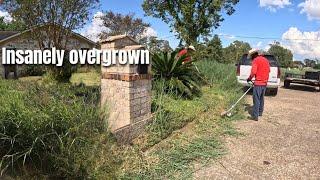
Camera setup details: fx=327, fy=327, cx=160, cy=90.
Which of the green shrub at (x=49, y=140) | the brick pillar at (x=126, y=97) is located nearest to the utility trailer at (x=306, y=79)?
the brick pillar at (x=126, y=97)

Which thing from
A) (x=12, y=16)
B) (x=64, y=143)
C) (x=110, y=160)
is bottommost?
(x=110, y=160)

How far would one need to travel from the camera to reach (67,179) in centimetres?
365

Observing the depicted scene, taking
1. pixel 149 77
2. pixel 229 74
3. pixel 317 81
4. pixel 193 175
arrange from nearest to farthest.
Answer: pixel 193 175
pixel 149 77
pixel 229 74
pixel 317 81

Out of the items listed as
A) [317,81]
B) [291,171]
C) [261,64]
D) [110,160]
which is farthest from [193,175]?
[317,81]

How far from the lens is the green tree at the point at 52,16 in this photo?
16266 mm

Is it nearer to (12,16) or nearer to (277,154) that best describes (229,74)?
(277,154)

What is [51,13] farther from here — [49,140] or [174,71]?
[49,140]

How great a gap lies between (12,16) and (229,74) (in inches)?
451

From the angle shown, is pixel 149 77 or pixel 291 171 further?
pixel 149 77

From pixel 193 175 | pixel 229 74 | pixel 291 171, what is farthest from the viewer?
pixel 229 74

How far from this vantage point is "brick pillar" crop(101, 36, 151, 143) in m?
5.16

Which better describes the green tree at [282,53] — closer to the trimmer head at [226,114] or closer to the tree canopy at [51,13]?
the tree canopy at [51,13]

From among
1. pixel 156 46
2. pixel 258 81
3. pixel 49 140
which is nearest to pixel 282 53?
pixel 156 46

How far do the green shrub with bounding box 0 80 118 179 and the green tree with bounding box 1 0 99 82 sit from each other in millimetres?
13346
